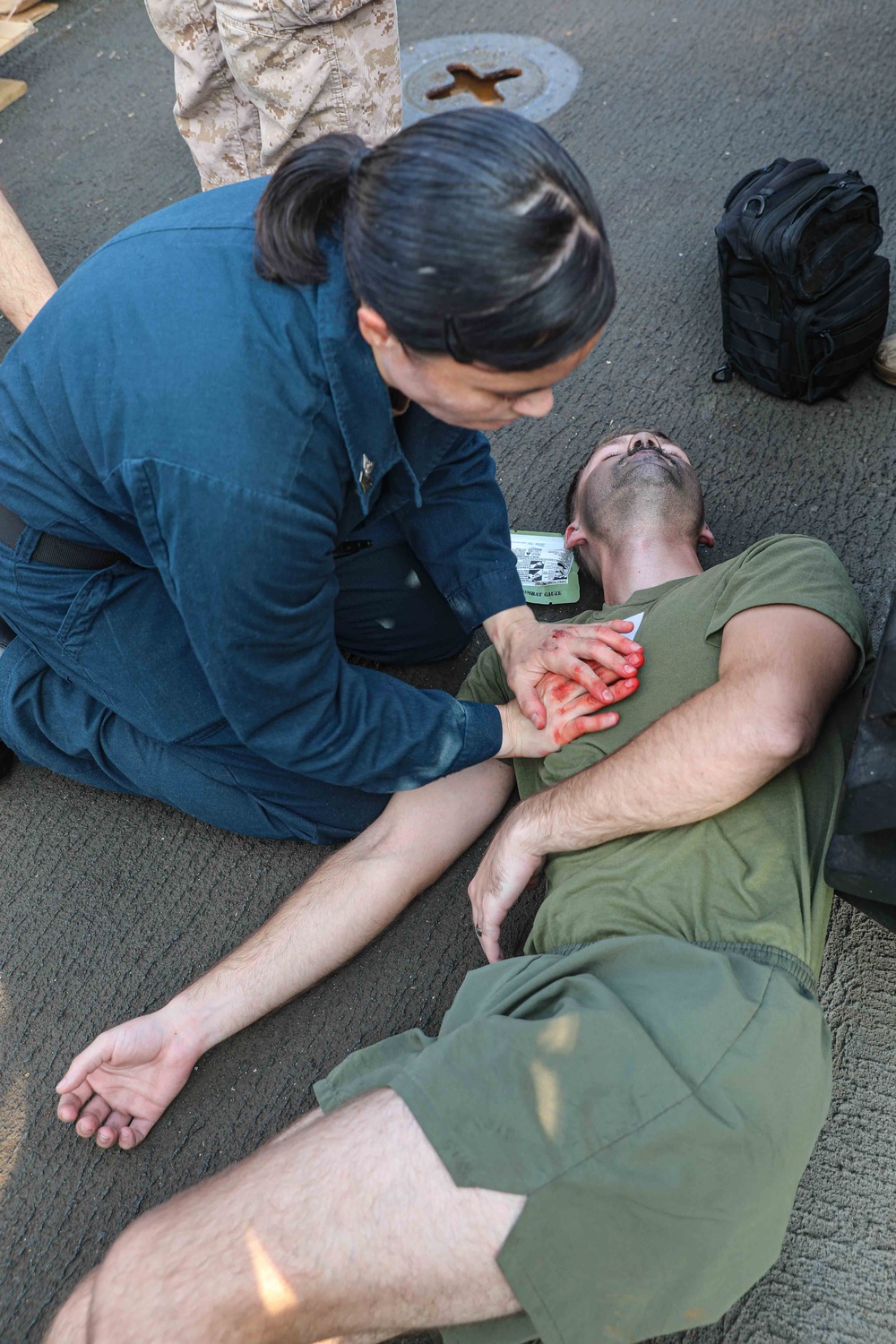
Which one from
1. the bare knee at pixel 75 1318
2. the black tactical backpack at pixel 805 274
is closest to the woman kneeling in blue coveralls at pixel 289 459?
the bare knee at pixel 75 1318

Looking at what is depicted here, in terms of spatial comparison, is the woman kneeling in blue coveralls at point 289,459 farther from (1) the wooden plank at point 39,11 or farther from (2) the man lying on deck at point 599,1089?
(1) the wooden plank at point 39,11

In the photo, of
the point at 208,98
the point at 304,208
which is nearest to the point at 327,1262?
the point at 304,208

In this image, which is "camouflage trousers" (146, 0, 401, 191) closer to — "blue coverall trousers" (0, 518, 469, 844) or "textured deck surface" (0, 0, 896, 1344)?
"textured deck surface" (0, 0, 896, 1344)

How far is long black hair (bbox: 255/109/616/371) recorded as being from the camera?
90cm

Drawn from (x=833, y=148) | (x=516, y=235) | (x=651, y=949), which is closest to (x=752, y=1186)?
(x=651, y=949)

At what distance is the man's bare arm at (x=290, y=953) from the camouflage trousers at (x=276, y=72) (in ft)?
4.58

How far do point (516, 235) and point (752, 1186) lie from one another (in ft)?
3.12

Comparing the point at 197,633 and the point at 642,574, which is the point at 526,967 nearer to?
the point at 197,633

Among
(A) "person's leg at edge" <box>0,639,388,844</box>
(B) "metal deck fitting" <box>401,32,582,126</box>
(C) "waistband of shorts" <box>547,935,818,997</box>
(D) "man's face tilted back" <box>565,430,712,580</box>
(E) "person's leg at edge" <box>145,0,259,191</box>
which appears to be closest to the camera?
Answer: (C) "waistband of shorts" <box>547,935,818,997</box>

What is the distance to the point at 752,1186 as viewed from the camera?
103 centimetres

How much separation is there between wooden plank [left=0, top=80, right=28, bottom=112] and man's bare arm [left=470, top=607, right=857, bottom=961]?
325 centimetres

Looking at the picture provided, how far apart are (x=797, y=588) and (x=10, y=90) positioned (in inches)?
131

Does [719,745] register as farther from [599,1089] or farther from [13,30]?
[13,30]

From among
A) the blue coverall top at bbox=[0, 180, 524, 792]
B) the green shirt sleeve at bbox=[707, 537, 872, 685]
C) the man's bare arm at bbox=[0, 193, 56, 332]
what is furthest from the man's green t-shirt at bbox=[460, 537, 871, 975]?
the man's bare arm at bbox=[0, 193, 56, 332]
